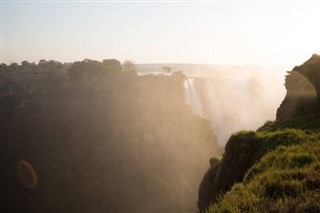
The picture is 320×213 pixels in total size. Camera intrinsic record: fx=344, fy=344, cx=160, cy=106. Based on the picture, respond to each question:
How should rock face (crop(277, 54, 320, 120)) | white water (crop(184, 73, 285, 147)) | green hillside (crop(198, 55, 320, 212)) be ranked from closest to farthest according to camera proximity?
green hillside (crop(198, 55, 320, 212)), rock face (crop(277, 54, 320, 120)), white water (crop(184, 73, 285, 147))

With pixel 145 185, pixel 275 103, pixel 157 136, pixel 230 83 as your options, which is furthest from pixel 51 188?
pixel 275 103

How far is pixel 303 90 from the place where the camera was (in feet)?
81.6

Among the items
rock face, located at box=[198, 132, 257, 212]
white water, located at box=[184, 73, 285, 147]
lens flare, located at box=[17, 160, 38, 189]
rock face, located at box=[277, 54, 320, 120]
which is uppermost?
rock face, located at box=[277, 54, 320, 120]

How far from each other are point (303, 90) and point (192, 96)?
6835 cm

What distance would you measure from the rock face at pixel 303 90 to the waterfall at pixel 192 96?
62854mm

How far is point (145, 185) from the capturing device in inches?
2547

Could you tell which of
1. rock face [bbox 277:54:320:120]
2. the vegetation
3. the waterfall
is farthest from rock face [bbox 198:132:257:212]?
the waterfall

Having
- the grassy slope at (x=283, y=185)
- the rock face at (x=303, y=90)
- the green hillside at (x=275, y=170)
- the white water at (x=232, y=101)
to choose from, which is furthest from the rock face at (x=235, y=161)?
the white water at (x=232, y=101)

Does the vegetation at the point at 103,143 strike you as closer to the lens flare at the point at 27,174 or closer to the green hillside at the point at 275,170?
the lens flare at the point at 27,174

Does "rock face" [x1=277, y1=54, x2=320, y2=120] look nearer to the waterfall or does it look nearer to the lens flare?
the lens flare

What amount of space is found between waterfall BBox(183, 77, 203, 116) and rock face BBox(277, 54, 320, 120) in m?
62.9

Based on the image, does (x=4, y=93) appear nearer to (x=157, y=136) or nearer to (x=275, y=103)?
(x=157, y=136)

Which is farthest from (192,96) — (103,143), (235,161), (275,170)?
(275,170)

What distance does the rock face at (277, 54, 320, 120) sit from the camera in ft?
74.8
